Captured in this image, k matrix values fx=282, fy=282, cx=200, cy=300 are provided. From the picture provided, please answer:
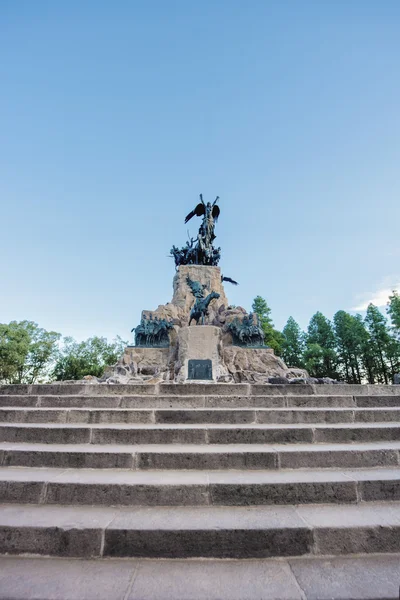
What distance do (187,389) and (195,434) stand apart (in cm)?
183

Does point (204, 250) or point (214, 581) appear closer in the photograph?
point (214, 581)

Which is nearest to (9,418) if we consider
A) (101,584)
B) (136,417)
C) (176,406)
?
(136,417)

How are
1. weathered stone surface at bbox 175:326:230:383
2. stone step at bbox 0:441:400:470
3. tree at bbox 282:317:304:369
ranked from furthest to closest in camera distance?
tree at bbox 282:317:304:369 → weathered stone surface at bbox 175:326:230:383 → stone step at bbox 0:441:400:470

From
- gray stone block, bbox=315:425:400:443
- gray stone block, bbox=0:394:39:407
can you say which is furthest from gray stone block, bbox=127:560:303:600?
gray stone block, bbox=0:394:39:407

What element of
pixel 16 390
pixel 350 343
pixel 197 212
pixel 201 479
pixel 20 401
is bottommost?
pixel 201 479

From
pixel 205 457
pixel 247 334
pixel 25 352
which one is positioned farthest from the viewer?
pixel 25 352

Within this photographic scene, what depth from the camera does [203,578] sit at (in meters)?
2.12

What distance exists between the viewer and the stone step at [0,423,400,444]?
4094 millimetres

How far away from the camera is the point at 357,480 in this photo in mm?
3105

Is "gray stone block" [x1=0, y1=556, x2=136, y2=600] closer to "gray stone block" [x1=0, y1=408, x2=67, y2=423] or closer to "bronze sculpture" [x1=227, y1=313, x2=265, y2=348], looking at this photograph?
"gray stone block" [x1=0, y1=408, x2=67, y2=423]

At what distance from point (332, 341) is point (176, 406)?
48.5m

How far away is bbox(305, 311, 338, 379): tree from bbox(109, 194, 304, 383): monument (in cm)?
2717

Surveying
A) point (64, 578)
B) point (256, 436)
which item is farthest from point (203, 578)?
point (256, 436)

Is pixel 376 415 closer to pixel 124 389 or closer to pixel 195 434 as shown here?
pixel 195 434
